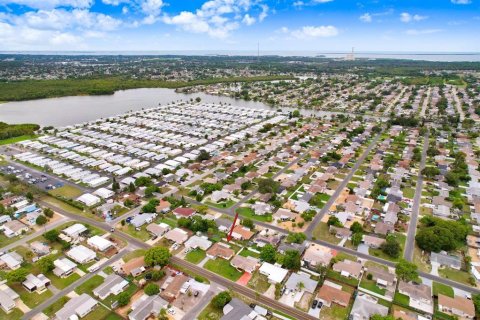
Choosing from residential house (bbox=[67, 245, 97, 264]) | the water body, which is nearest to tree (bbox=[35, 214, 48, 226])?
residential house (bbox=[67, 245, 97, 264])

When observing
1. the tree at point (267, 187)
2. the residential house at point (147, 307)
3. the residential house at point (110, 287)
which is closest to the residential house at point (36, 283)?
the residential house at point (110, 287)

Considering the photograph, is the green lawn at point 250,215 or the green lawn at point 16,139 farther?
the green lawn at point 16,139

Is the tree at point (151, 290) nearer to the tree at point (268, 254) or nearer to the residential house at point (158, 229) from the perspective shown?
the residential house at point (158, 229)

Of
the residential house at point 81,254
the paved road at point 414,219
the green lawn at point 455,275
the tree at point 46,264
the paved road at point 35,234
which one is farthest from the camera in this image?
the paved road at point 35,234

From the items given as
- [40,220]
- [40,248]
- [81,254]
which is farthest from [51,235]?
[81,254]

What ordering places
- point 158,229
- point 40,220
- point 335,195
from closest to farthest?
point 158,229, point 40,220, point 335,195

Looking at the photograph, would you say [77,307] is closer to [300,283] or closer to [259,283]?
[259,283]
